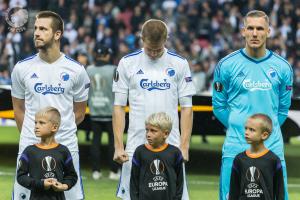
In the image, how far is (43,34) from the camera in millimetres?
7520

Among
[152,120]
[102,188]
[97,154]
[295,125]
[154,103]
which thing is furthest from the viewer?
[295,125]

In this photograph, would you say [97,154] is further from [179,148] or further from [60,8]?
[60,8]

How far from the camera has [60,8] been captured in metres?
27.8

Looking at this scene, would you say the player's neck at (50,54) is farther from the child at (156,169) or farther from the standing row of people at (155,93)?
the child at (156,169)

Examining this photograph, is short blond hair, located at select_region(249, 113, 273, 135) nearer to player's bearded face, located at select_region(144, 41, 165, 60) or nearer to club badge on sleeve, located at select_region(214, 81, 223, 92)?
club badge on sleeve, located at select_region(214, 81, 223, 92)

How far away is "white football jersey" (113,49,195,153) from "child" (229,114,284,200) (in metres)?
0.84

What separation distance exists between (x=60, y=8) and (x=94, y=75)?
14812 mm

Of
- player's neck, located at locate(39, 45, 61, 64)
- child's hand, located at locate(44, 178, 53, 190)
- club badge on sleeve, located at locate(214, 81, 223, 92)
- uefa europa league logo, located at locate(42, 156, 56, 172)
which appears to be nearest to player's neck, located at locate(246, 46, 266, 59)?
club badge on sleeve, located at locate(214, 81, 223, 92)

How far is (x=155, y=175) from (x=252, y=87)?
1.05 m

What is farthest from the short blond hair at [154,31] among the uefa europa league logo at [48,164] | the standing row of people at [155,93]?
the uefa europa league logo at [48,164]

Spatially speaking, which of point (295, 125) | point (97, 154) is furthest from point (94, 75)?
point (295, 125)

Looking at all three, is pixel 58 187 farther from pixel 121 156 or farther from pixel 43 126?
pixel 121 156

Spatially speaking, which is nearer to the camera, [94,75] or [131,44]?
[94,75]

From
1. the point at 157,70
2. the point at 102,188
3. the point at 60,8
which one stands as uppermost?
the point at 60,8
